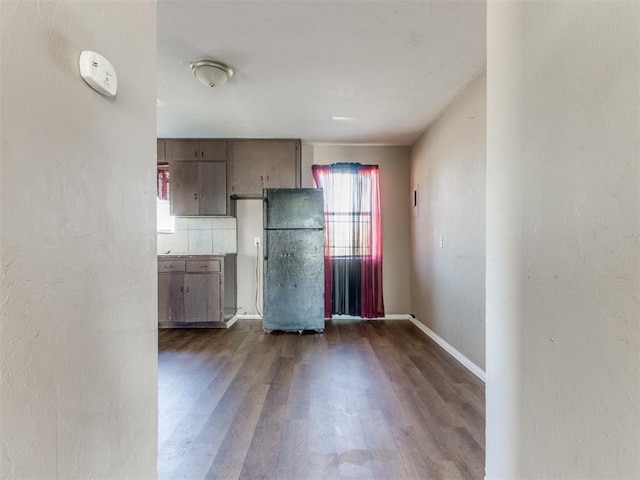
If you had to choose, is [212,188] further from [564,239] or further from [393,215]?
[564,239]

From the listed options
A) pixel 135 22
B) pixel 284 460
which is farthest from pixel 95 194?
pixel 284 460

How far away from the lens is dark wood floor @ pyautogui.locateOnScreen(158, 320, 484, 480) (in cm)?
144

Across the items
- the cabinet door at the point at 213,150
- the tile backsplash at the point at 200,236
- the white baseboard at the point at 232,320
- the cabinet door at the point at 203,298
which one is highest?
the cabinet door at the point at 213,150

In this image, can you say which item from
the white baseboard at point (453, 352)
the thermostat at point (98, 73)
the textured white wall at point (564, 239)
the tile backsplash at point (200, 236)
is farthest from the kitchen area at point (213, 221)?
the textured white wall at point (564, 239)

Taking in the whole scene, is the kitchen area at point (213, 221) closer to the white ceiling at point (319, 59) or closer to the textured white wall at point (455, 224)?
the white ceiling at point (319, 59)

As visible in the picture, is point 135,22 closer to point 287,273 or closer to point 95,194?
point 95,194

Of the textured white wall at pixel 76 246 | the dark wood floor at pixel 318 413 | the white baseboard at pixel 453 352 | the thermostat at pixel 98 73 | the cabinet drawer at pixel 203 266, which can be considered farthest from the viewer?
the cabinet drawer at pixel 203 266

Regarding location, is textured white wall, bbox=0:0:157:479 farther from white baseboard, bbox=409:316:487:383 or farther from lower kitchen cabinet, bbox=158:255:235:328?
lower kitchen cabinet, bbox=158:255:235:328

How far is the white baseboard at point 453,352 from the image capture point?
7.89ft

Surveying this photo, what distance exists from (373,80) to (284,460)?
267 cm

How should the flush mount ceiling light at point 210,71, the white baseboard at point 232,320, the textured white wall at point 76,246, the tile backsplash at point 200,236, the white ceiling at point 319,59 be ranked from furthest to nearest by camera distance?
the tile backsplash at point 200,236 → the white baseboard at point 232,320 → the flush mount ceiling light at point 210,71 → the white ceiling at point 319,59 → the textured white wall at point 76,246

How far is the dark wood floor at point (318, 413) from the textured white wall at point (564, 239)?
0.58 meters

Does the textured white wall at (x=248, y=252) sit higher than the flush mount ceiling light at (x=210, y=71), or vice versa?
the flush mount ceiling light at (x=210, y=71)

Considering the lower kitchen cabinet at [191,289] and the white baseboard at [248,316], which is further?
the white baseboard at [248,316]
